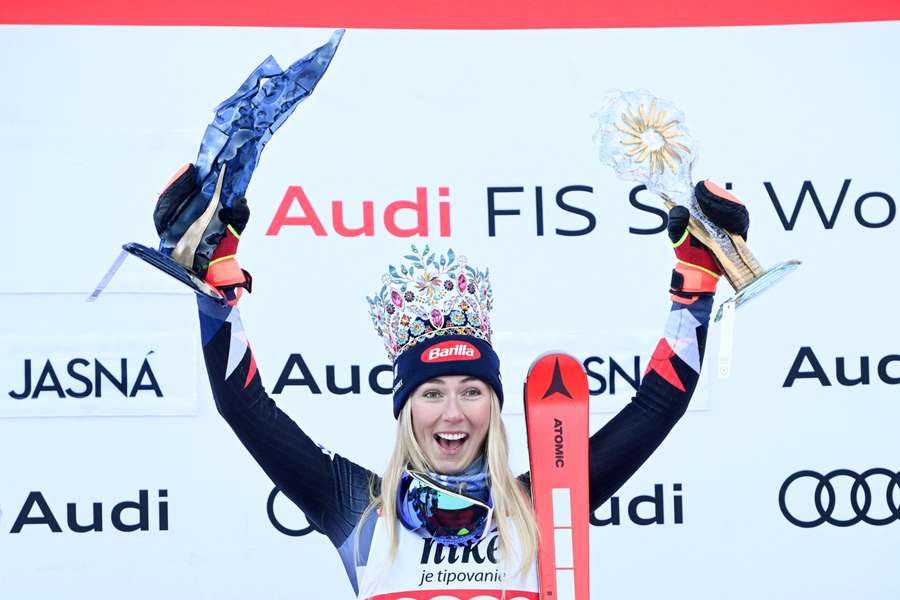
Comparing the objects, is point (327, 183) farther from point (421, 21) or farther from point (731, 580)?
point (731, 580)

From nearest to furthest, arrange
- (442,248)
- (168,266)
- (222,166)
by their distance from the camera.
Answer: (168,266) < (222,166) < (442,248)

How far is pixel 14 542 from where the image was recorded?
3.24m

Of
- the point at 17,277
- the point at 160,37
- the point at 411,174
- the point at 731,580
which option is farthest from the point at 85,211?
the point at 731,580

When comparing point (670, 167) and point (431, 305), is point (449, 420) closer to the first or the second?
point (431, 305)

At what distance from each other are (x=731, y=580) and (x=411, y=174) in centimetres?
150

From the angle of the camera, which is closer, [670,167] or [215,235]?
[215,235]

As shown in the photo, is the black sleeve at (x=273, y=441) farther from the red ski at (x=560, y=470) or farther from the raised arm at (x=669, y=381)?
the raised arm at (x=669, y=381)

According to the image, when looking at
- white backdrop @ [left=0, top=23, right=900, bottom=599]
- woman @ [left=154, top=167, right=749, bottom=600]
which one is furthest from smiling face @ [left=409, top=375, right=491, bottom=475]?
white backdrop @ [left=0, top=23, right=900, bottom=599]

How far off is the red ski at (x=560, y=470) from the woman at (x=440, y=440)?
5 centimetres

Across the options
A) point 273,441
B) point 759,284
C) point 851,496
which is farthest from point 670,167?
point 851,496

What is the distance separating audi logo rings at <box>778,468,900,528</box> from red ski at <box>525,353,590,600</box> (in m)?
1.10

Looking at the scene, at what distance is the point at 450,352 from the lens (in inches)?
96.7

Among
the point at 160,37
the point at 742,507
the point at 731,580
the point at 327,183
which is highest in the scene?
the point at 160,37

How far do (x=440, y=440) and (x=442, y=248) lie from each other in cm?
94
